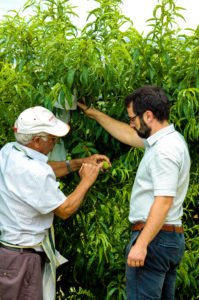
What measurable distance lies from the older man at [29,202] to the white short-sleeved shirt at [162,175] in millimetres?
336

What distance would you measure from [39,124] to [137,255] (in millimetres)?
874

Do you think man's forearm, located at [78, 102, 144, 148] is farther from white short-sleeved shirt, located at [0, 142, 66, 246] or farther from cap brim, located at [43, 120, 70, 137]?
white short-sleeved shirt, located at [0, 142, 66, 246]

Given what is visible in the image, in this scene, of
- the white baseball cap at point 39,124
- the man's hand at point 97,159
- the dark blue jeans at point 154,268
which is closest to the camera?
the dark blue jeans at point 154,268

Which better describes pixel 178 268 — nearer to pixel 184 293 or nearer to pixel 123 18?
pixel 184 293

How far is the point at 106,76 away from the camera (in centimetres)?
396

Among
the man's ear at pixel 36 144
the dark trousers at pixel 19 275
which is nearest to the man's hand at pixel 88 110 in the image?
the man's ear at pixel 36 144

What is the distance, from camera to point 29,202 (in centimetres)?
371

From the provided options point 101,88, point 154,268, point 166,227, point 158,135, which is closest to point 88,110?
point 101,88

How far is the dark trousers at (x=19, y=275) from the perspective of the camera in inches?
150

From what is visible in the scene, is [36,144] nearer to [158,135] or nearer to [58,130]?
[58,130]

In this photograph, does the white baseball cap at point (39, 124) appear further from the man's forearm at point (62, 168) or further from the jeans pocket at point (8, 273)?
the jeans pocket at point (8, 273)

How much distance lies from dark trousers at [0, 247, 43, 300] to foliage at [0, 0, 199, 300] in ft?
1.55

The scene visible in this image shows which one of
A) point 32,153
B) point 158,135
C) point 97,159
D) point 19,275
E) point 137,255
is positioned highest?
point 158,135

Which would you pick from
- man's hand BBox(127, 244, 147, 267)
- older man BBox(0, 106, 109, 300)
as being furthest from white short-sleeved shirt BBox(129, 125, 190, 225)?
older man BBox(0, 106, 109, 300)
